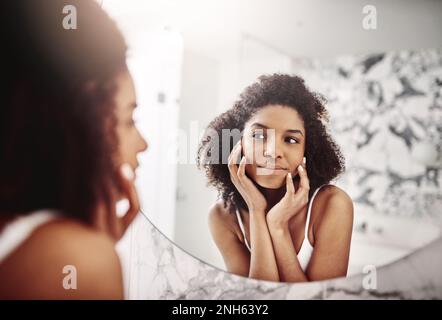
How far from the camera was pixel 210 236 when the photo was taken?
119cm

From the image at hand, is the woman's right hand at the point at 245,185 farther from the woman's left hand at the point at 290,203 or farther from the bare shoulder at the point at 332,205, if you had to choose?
the bare shoulder at the point at 332,205

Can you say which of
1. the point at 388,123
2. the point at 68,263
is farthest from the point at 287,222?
the point at 68,263

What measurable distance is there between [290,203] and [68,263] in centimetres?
74

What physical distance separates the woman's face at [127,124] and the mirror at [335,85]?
0.24 ft

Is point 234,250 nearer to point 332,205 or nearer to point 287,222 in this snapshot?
point 287,222

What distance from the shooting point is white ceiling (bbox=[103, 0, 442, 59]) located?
1.13 metres

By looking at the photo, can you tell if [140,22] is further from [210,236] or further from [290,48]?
[210,236]

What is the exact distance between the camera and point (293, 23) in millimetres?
1162

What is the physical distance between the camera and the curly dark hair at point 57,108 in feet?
4.10

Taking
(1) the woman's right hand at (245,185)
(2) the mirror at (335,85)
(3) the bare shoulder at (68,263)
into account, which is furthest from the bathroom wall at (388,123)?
(3) the bare shoulder at (68,263)

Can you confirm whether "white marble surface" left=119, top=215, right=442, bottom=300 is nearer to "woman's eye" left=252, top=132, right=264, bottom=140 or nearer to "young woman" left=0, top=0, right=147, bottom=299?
"young woman" left=0, top=0, right=147, bottom=299
